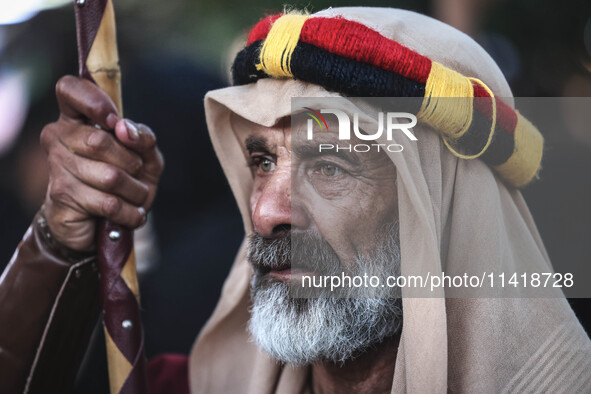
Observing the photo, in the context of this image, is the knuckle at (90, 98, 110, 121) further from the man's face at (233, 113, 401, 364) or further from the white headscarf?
the man's face at (233, 113, 401, 364)

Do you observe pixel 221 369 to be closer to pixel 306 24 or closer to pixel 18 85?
pixel 306 24

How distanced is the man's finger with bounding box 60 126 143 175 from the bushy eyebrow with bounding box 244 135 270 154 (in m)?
0.40

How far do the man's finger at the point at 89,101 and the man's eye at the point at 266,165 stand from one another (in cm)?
51

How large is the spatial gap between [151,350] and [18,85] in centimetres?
229

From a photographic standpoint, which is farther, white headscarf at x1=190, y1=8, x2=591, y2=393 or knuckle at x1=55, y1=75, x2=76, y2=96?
knuckle at x1=55, y1=75, x2=76, y2=96

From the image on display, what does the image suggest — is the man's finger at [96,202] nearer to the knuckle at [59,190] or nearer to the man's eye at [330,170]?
the knuckle at [59,190]

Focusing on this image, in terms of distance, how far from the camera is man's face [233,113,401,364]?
174 centimetres

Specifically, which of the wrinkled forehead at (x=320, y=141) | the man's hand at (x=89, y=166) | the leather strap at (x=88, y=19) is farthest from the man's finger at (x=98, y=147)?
the wrinkled forehead at (x=320, y=141)

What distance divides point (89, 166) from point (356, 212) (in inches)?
34.7

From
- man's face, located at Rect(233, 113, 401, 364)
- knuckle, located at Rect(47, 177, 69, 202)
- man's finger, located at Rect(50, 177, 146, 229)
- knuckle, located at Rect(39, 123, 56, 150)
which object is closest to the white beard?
man's face, located at Rect(233, 113, 401, 364)

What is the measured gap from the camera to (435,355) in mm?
1474

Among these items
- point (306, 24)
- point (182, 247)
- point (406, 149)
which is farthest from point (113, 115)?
point (182, 247)

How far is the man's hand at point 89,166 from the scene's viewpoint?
1.77 metres

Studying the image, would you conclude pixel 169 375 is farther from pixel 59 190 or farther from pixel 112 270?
pixel 59 190
